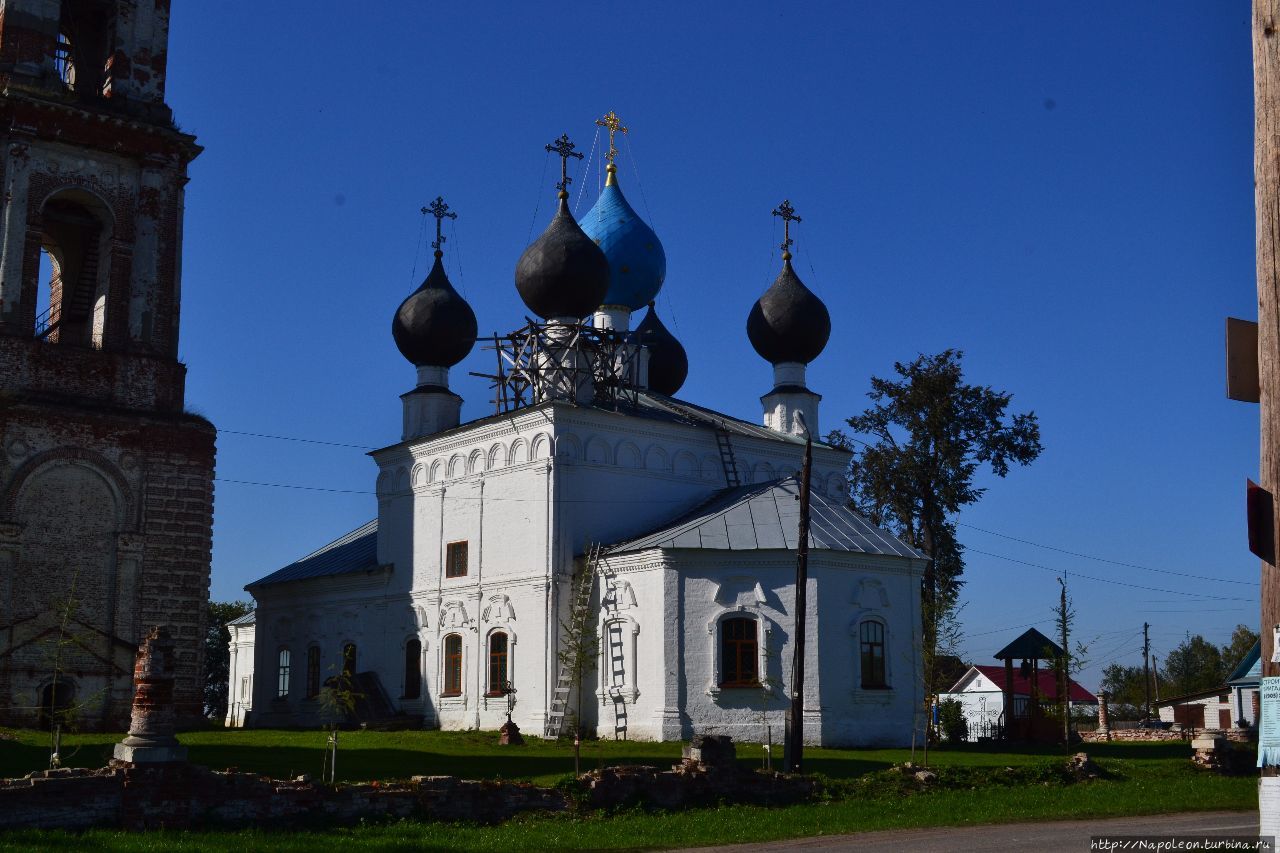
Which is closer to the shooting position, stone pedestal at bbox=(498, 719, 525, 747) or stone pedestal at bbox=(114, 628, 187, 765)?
stone pedestal at bbox=(114, 628, 187, 765)

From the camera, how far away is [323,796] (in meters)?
13.1

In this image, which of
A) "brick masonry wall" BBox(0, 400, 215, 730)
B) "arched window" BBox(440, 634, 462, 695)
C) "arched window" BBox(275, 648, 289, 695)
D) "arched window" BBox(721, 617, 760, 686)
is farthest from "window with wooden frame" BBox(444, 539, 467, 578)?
"arched window" BBox(721, 617, 760, 686)

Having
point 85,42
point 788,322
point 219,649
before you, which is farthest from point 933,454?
point 219,649

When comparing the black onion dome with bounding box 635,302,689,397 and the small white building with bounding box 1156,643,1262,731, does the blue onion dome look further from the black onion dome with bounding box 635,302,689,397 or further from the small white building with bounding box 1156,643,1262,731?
the small white building with bounding box 1156,643,1262,731

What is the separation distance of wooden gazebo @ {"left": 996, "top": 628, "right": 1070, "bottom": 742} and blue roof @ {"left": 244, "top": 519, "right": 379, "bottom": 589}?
14.1m

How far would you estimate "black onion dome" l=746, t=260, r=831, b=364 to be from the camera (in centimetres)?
3231

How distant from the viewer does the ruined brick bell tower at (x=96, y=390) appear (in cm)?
2380

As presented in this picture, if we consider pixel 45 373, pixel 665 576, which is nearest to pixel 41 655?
pixel 45 373

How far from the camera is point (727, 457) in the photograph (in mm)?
29859

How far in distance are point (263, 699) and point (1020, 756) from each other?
18.5 metres

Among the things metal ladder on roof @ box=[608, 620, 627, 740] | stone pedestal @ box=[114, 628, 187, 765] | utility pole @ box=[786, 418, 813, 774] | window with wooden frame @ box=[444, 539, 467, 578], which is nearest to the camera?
stone pedestal @ box=[114, 628, 187, 765]

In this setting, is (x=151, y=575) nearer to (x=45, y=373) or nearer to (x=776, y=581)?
(x=45, y=373)

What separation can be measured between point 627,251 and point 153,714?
21719 mm

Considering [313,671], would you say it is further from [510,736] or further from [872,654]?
[872,654]
